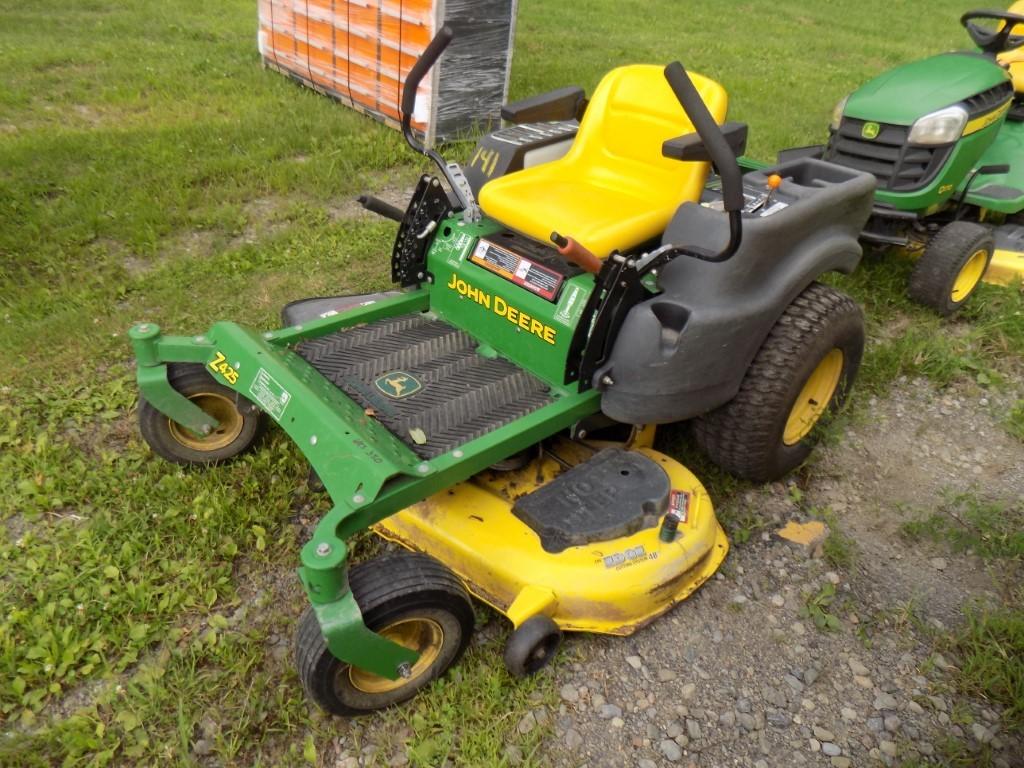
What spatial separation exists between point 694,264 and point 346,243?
253 centimetres

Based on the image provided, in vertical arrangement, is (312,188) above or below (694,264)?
below

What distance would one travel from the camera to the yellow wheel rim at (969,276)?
12.9ft

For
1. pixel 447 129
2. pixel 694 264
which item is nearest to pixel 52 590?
pixel 694 264

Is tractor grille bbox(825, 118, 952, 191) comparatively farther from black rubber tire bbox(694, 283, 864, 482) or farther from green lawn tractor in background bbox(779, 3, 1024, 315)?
black rubber tire bbox(694, 283, 864, 482)

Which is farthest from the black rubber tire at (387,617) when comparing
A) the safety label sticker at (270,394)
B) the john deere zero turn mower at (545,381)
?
the safety label sticker at (270,394)

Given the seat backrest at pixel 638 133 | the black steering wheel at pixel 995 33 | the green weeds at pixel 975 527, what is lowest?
the green weeds at pixel 975 527

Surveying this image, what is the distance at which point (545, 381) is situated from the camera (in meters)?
2.71

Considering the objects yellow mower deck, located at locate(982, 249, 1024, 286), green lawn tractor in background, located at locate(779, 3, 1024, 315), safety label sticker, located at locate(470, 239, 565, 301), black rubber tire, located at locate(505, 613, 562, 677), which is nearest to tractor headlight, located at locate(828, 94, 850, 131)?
green lawn tractor in background, located at locate(779, 3, 1024, 315)

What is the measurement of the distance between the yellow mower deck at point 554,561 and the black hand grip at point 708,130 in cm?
101

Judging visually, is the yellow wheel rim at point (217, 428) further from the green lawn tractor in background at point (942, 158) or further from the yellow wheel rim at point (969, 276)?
the yellow wheel rim at point (969, 276)

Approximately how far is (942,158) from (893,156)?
8.5 inches

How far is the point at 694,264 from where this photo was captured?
250 cm

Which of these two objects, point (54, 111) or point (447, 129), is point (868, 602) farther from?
point (54, 111)

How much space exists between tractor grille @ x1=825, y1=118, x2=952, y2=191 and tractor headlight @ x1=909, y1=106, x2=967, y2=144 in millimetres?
38
